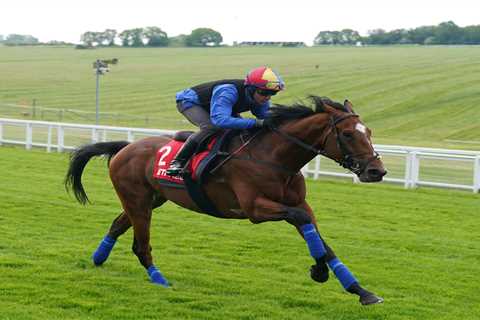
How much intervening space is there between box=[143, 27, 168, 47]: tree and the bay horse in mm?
100330

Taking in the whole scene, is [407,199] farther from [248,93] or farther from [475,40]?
[475,40]

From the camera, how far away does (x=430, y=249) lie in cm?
1005

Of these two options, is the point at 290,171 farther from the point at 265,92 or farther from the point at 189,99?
the point at 189,99

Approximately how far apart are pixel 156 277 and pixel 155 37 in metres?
102

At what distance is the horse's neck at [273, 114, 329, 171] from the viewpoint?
6897 mm

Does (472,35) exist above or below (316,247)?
above

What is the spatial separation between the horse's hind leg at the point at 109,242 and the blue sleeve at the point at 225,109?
1659mm

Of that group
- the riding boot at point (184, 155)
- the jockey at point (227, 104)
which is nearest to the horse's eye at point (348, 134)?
the jockey at point (227, 104)

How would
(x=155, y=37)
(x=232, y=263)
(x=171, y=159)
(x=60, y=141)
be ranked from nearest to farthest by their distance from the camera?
(x=171, y=159), (x=232, y=263), (x=60, y=141), (x=155, y=37)

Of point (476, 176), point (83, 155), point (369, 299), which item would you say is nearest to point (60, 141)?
point (476, 176)

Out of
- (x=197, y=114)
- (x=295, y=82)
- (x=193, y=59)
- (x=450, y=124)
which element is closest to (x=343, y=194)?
(x=197, y=114)

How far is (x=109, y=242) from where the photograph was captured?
823cm

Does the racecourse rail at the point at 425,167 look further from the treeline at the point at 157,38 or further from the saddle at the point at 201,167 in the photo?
the treeline at the point at 157,38

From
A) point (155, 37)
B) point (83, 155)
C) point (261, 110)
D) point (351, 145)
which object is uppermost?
point (155, 37)
